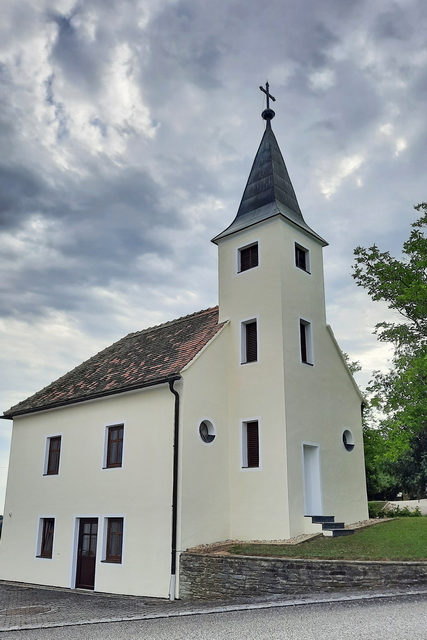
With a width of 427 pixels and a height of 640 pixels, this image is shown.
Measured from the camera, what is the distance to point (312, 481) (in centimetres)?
1683

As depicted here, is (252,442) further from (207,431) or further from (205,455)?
(205,455)

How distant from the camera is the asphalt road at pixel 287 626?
743cm

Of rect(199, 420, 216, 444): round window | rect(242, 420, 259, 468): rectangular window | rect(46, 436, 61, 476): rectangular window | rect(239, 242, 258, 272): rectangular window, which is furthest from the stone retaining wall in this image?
rect(239, 242, 258, 272): rectangular window

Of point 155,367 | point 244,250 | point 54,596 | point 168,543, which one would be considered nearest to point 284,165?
point 244,250

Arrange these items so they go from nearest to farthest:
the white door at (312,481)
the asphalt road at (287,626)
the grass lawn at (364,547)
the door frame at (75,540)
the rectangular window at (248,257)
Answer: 1. the asphalt road at (287,626)
2. the grass lawn at (364,547)
3. the white door at (312,481)
4. the door frame at (75,540)
5. the rectangular window at (248,257)

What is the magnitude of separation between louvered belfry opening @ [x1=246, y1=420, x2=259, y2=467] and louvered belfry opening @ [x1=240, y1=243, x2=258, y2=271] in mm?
5474

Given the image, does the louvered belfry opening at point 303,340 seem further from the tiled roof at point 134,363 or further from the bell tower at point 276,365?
the tiled roof at point 134,363

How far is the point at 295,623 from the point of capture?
8297 millimetres

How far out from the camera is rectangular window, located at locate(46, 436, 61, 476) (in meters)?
19.7

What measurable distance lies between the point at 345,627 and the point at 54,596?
35.9ft

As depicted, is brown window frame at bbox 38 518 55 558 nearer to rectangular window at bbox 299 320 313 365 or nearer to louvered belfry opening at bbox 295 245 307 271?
rectangular window at bbox 299 320 313 365

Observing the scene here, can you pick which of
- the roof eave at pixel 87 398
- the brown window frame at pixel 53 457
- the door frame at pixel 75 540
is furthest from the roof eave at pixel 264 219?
the door frame at pixel 75 540

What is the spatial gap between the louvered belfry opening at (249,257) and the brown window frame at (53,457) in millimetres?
9228

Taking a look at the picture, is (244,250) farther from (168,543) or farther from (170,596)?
(170,596)
